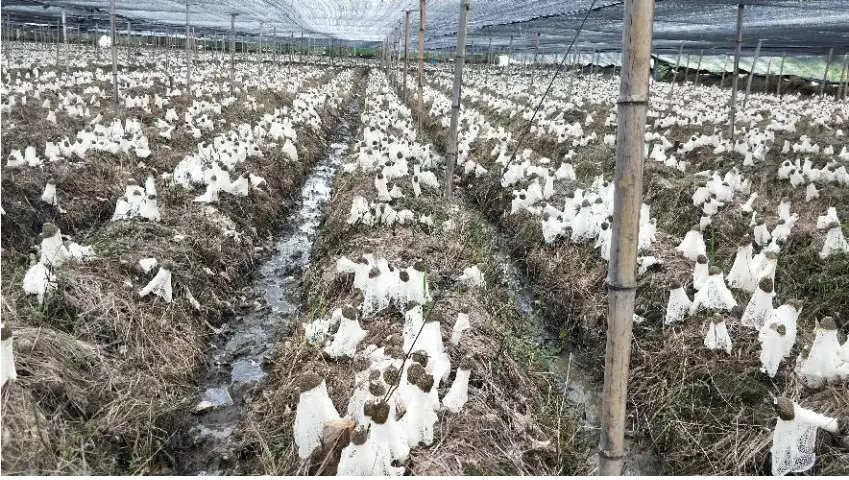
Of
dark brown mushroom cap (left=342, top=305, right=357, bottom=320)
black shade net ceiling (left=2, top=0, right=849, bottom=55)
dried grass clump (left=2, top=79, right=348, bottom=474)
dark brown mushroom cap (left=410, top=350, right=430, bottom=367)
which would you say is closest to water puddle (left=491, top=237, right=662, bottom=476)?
dark brown mushroom cap (left=410, top=350, right=430, bottom=367)

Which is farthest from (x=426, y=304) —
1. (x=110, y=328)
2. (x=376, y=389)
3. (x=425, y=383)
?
(x=110, y=328)

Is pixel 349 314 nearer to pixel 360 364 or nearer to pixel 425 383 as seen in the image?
pixel 360 364

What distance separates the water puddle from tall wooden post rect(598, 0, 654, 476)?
1.99 metres

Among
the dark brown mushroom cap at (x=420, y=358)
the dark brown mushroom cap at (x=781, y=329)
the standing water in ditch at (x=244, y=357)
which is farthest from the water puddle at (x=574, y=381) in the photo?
the standing water in ditch at (x=244, y=357)

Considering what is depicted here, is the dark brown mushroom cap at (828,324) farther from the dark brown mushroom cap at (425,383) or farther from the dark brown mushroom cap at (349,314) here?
the dark brown mushroom cap at (349,314)

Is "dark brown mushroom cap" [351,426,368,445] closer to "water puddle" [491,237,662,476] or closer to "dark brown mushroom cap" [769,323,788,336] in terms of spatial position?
"water puddle" [491,237,662,476]

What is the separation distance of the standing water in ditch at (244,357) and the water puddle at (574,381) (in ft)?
8.90

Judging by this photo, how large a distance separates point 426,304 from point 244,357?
196 centimetres

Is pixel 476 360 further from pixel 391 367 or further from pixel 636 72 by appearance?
pixel 636 72

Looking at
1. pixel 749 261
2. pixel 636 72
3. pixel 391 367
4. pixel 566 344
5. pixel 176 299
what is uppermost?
pixel 636 72

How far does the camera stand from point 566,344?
6.51m

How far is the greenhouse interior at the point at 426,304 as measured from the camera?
12.0 ft

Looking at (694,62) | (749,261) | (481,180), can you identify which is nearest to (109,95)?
(481,180)

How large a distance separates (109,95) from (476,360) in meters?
15.2
